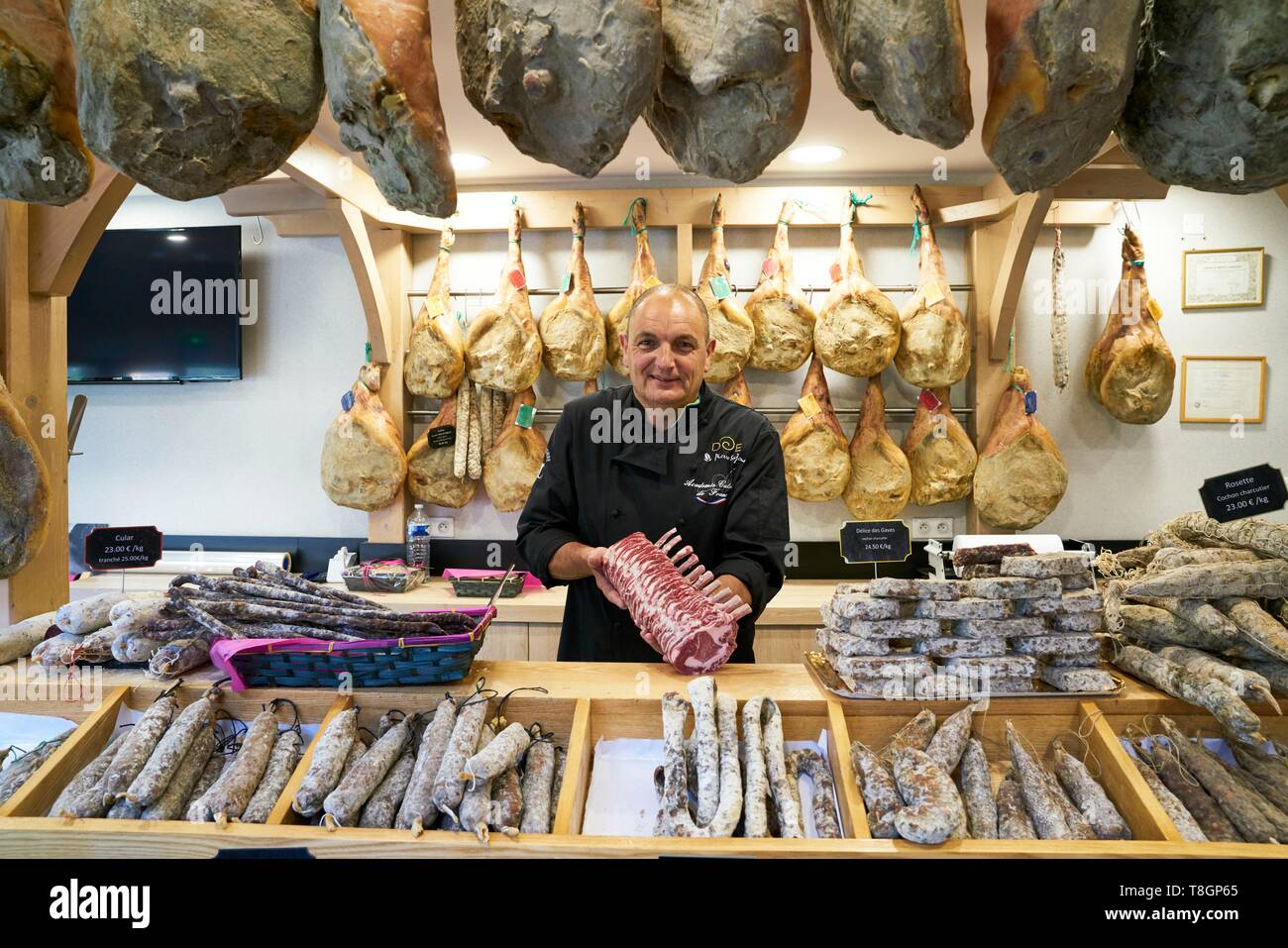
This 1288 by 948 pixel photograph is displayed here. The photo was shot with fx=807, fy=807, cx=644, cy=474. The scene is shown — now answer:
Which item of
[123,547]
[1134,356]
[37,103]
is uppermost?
[1134,356]

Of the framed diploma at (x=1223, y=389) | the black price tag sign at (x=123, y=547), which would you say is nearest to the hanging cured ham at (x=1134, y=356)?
the framed diploma at (x=1223, y=389)

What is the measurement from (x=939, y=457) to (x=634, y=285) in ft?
7.14

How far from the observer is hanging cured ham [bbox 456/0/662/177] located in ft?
3.23

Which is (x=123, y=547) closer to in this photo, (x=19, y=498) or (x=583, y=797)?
(x=19, y=498)

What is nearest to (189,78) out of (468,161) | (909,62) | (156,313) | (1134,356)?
(909,62)

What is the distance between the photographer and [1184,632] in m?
2.24

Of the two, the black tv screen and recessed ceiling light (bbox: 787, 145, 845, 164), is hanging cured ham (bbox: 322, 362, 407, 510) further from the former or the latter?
recessed ceiling light (bbox: 787, 145, 845, 164)

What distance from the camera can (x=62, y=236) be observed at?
116 inches

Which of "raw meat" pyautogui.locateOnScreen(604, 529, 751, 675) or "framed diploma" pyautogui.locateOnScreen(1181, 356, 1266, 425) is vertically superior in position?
"framed diploma" pyautogui.locateOnScreen(1181, 356, 1266, 425)

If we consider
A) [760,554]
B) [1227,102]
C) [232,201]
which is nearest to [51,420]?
[232,201]

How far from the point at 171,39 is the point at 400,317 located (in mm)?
4597

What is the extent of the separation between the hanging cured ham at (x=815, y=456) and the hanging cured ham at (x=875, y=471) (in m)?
0.09

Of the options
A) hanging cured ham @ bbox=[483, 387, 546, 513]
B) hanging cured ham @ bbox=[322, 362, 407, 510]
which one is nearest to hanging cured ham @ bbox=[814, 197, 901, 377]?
hanging cured ham @ bbox=[483, 387, 546, 513]

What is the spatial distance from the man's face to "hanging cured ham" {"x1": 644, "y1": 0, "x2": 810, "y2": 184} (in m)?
1.75
